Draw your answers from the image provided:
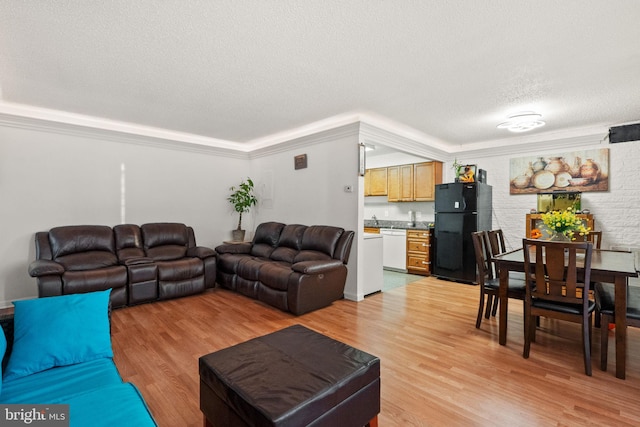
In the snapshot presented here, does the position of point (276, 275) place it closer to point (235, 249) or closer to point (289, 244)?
point (289, 244)

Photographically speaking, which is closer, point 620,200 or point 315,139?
point 620,200

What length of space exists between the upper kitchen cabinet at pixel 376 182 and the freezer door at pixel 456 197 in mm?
1374

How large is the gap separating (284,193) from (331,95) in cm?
230

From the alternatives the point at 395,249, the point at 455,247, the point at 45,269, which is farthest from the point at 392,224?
the point at 45,269

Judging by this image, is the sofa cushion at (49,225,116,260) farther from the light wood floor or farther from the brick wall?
the brick wall

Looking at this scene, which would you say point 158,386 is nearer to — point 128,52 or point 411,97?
point 128,52

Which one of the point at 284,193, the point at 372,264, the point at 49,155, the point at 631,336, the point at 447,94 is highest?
the point at 447,94

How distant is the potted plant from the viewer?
19.2 ft

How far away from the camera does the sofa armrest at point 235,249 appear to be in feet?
16.2

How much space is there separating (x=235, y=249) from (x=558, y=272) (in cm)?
412

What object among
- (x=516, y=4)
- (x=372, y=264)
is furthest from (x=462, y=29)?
(x=372, y=264)

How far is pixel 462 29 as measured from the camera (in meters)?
2.21

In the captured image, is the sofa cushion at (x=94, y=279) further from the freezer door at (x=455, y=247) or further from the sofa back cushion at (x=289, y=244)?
the freezer door at (x=455, y=247)

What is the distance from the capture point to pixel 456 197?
17.4 ft
